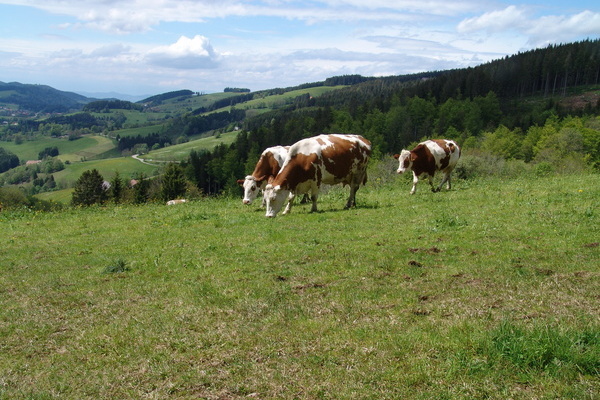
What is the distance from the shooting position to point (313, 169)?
61.9 feet

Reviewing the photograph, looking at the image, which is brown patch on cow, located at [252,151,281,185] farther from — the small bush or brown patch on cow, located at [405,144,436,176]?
the small bush

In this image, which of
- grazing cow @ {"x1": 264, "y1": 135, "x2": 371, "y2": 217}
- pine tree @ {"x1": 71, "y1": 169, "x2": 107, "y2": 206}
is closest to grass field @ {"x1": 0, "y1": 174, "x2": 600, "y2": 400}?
grazing cow @ {"x1": 264, "y1": 135, "x2": 371, "y2": 217}

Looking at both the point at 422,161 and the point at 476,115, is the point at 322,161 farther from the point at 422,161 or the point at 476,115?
the point at 476,115

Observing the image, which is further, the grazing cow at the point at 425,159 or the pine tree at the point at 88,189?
the pine tree at the point at 88,189

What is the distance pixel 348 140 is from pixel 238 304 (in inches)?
534

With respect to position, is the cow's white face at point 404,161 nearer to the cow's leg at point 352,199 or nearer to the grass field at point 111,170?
the cow's leg at point 352,199

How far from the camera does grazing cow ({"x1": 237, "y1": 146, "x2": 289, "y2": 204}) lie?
22.4 meters

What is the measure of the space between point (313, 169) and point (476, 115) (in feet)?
378

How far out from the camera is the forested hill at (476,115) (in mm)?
100875

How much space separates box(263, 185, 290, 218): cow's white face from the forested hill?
7928 centimetres

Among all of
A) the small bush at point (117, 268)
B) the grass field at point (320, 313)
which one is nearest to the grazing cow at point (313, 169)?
the grass field at point (320, 313)

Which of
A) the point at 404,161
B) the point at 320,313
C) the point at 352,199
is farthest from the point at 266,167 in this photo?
the point at 320,313

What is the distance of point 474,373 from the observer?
5012mm

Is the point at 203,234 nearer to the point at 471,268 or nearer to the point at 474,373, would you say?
the point at 471,268
